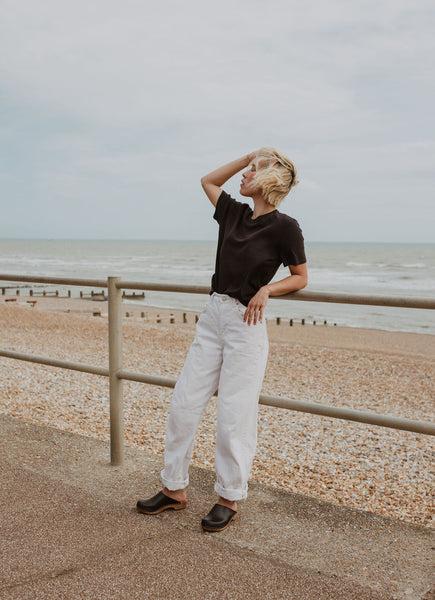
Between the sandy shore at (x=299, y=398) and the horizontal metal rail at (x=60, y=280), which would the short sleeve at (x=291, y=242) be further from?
the sandy shore at (x=299, y=398)

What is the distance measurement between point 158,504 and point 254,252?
1321mm

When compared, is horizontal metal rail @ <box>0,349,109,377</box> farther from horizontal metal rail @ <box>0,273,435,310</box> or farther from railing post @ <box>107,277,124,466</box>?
horizontal metal rail @ <box>0,273,435,310</box>

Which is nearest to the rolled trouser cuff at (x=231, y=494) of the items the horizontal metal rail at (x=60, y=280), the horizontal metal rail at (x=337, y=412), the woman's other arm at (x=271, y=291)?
the horizontal metal rail at (x=337, y=412)

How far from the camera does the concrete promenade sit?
227 cm

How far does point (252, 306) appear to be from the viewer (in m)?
2.66

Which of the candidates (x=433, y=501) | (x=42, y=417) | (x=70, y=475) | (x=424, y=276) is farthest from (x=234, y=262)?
(x=424, y=276)

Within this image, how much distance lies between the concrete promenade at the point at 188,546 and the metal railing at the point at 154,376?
1.44 ft

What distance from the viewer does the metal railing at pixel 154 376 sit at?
103 inches

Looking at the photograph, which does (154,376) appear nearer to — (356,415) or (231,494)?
(231,494)

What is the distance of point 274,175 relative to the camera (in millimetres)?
2672

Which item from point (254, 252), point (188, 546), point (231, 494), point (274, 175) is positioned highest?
point (274, 175)

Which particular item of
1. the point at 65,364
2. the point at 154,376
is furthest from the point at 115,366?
the point at 65,364

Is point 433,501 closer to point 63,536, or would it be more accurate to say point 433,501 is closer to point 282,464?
point 282,464

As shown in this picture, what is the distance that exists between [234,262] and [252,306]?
0.75ft
